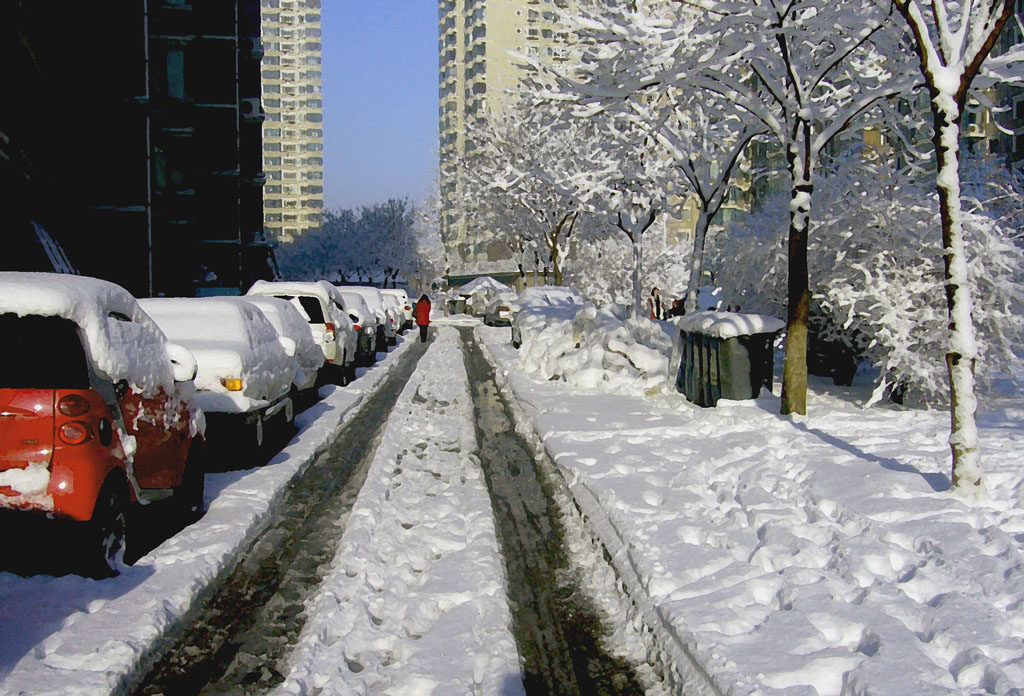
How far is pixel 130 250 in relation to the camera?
3353 centimetres

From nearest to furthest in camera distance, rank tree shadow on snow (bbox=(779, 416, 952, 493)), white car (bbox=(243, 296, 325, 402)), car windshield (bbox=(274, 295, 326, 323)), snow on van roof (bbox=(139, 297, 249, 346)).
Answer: tree shadow on snow (bbox=(779, 416, 952, 493)), snow on van roof (bbox=(139, 297, 249, 346)), white car (bbox=(243, 296, 325, 402)), car windshield (bbox=(274, 295, 326, 323))

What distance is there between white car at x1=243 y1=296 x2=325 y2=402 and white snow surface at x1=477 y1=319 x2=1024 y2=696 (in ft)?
14.5

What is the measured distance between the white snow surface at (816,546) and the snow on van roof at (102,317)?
3630 millimetres

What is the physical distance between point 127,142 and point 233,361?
1043 inches

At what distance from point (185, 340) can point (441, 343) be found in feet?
66.6

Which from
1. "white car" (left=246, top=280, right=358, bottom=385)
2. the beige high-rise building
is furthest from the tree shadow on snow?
the beige high-rise building

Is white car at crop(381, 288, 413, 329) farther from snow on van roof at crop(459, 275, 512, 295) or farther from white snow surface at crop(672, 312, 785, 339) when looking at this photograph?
white snow surface at crop(672, 312, 785, 339)

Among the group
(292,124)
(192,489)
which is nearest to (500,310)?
(192,489)

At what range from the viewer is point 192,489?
24.6 feet

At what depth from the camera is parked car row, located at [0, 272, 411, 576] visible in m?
5.16

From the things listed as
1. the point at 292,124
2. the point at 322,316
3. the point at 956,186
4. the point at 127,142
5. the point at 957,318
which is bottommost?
the point at 322,316

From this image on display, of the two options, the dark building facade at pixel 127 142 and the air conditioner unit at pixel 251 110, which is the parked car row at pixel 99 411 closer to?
the dark building facade at pixel 127 142

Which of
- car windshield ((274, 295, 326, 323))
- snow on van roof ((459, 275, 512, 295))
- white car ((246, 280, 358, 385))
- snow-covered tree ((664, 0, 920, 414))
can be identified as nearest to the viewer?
snow-covered tree ((664, 0, 920, 414))

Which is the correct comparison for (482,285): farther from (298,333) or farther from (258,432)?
(258,432)
